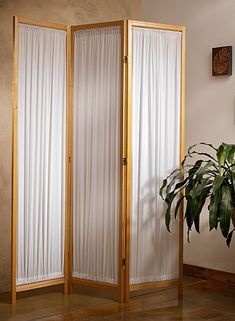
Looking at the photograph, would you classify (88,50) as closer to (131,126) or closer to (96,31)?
(96,31)

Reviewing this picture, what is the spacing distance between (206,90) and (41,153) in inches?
73.3

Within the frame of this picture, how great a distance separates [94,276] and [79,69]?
1.77 m

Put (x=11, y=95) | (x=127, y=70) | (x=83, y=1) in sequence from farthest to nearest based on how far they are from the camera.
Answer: (x=83, y=1)
(x=11, y=95)
(x=127, y=70)

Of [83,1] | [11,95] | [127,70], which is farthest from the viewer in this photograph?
[83,1]

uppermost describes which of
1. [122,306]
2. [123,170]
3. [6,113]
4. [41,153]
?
[6,113]

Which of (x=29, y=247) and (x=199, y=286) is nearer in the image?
(x=29, y=247)

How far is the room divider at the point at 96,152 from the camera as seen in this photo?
552 centimetres

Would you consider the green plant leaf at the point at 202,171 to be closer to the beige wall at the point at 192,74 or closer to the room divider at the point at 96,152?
the room divider at the point at 96,152

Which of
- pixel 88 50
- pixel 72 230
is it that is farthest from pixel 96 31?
pixel 72 230

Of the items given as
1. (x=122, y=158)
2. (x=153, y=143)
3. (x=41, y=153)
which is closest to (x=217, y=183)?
(x=153, y=143)

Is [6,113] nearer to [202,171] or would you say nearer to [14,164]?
[14,164]

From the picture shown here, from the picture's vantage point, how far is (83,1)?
6.50 metres

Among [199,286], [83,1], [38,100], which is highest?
[83,1]

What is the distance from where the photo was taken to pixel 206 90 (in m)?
6.54
